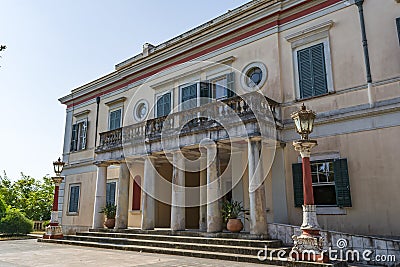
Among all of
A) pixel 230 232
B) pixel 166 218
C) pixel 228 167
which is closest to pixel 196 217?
pixel 166 218

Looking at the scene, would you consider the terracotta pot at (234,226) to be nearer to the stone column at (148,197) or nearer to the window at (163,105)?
the stone column at (148,197)

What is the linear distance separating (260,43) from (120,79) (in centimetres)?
857

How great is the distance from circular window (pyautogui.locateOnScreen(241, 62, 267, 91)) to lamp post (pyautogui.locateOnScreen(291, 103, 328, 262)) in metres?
4.65

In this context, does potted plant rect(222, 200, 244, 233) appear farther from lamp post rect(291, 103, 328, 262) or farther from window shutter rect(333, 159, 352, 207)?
window shutter rect(333, 159, 352, 207)

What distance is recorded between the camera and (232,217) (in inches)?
424

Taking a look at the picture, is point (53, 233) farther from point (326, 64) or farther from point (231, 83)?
point (326, 64)

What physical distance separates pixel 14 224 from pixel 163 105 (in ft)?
36.0

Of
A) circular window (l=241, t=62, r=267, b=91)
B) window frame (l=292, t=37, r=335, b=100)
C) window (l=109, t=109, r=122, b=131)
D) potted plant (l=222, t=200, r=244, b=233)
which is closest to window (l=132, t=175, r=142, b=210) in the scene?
window (l=109, t=109, r=122, b=131)

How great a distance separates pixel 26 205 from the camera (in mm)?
30688

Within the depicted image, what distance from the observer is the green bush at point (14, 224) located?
1878cm

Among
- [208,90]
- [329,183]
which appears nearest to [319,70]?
[329,183]

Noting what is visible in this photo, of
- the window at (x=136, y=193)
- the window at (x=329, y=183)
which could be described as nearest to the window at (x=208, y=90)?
the window at (x=329, y=183)

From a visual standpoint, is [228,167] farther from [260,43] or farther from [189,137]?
→ [260,43]

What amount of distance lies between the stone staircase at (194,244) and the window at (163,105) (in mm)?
5636
